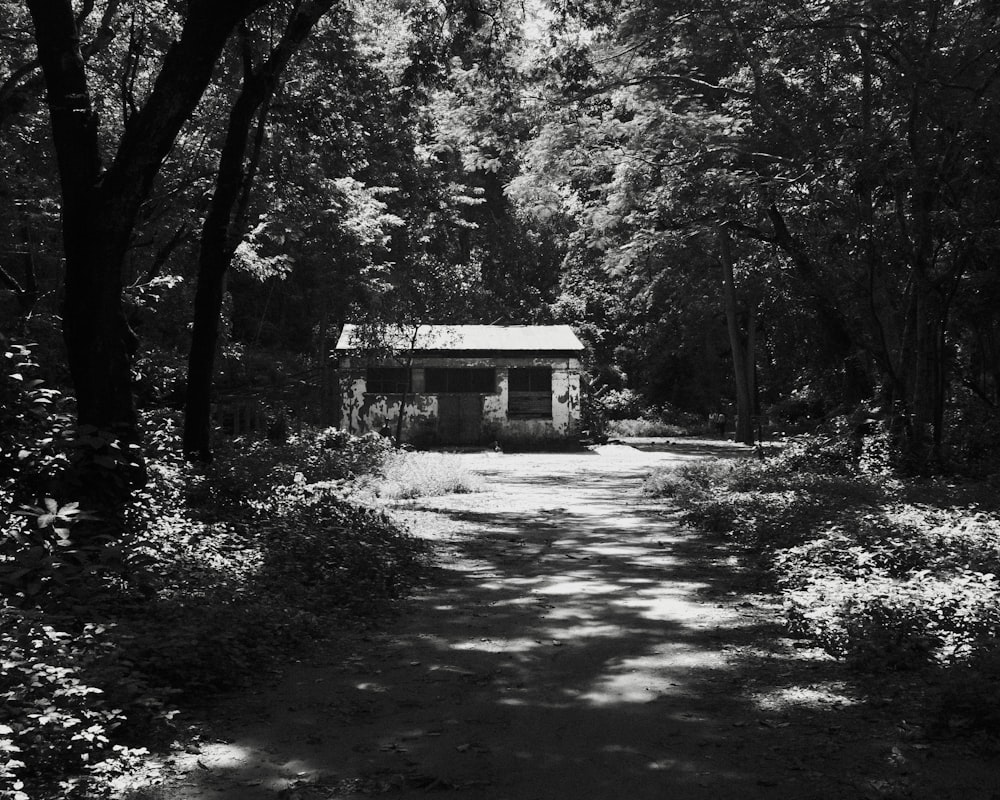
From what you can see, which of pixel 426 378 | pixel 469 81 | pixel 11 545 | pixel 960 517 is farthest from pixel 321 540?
pixel 426 378

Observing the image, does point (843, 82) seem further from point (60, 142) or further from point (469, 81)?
point (60, 142)

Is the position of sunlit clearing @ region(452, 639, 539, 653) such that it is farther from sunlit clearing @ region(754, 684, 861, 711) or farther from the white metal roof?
the white metal roof

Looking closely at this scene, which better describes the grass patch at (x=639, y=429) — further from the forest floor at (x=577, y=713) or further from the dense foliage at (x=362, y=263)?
the forest floor at (x=577, y=713)

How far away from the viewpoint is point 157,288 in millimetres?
22031

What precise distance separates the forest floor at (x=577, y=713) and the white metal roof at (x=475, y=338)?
24414 millimetres

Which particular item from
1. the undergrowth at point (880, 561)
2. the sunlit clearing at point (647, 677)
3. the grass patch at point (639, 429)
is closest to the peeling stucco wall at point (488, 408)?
the grass patch at point (639, 429)

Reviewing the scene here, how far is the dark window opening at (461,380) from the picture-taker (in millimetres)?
38219

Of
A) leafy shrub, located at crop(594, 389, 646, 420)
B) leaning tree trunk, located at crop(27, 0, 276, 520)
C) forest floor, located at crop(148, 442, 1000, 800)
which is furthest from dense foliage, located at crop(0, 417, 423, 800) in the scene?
leafy shrub, located at crop(594, 389, 646, 420)

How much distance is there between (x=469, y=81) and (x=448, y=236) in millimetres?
36015

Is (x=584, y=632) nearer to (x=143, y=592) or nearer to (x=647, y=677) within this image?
(x=647, y=677)

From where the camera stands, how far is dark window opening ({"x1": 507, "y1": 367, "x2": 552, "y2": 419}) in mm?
38469

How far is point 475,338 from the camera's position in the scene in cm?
3931

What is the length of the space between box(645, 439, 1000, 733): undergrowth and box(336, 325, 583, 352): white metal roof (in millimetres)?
17013

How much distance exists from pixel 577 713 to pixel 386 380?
32548mm
